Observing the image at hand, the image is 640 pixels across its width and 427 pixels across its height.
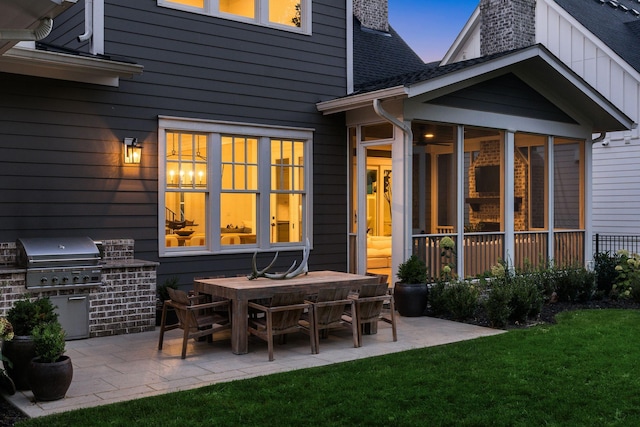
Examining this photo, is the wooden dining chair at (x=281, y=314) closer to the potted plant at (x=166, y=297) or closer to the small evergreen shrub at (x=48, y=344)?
the potted plant at (x=166, y=297)

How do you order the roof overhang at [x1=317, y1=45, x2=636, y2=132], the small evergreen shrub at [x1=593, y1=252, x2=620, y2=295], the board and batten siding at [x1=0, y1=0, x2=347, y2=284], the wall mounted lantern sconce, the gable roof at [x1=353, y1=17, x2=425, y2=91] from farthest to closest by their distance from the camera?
1. the gable roof at [x1=353, y1=17, x2=425, y2=91]
2. the small evergreen shrub at [x1=593, y1=252, x2=620, y2=295]
3. the roof overhang at [x1=317, y1=45, x2=636, y2=132]
4. the wall mounted lantern sconce
5. the board and batten siding at [x1=0, y1=0, x2=347, y2=284]

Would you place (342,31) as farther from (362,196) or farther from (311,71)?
(362,196)

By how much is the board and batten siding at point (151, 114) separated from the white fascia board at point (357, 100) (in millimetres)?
234

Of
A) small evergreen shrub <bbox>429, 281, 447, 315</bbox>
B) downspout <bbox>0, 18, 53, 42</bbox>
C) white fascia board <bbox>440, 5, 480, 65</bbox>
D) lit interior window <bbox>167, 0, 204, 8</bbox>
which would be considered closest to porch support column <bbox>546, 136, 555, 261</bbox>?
small evergreen shrub <bbox>429, 281, 447, 315</bbox>

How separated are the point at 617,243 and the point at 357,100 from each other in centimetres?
959

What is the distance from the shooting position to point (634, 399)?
5020mm

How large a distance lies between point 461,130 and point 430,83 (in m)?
1.49

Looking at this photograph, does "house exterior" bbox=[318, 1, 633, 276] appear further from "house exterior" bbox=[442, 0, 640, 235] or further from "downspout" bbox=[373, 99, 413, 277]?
"house exterior" bbox=[442, 0, 640, 235]

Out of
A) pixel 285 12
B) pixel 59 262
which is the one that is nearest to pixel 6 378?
pixel 59 262

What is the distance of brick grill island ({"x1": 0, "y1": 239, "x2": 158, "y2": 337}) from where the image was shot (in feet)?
24.0

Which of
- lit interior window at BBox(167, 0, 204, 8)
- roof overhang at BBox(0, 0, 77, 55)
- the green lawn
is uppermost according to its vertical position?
lit interior window at BBox(167, 0, 204, 8)

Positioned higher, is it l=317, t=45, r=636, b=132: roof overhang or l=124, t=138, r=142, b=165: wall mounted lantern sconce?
l=317, t=45, r=636, b=132: roof overhang

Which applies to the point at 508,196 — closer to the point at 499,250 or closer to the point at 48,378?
the point at 499,250

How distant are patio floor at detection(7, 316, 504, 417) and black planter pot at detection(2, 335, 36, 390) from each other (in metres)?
0.11
